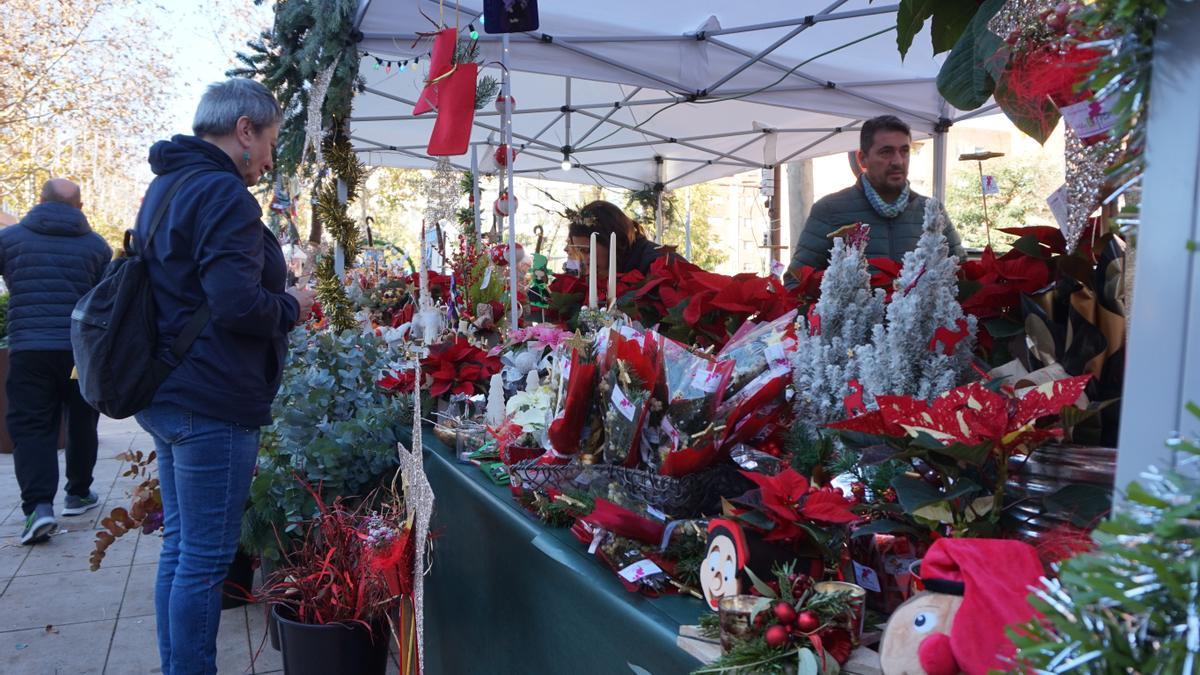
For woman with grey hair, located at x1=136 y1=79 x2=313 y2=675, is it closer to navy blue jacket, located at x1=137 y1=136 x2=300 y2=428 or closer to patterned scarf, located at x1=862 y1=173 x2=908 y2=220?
navy blue jacket, located at x1=137 y1=136 x2=300 y2=428

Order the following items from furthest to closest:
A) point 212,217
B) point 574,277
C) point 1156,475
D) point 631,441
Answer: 1. point 574,277
2. point 212,217
3. point 631,441
4. point 1156,475

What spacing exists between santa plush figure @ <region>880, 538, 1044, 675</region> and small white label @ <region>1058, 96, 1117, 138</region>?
1.18 feet

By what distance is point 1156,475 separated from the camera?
1.47 ft

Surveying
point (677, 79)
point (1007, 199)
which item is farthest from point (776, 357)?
point (1007, 199)

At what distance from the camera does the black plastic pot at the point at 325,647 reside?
2.20 metres

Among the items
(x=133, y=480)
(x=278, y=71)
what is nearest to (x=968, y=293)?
(x=278, y=71)

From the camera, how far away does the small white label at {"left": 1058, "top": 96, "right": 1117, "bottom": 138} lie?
2.18ft

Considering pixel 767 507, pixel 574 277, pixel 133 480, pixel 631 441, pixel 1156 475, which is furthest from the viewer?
pixel 133 480

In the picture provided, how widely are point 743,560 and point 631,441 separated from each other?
41cm

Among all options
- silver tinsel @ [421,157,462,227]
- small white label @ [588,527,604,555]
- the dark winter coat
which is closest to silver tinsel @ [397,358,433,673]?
small white label @ [588,527,604,555]

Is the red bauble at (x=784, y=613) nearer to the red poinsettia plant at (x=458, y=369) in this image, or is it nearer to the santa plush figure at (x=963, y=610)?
the santa plush figure at (x=963, y=610)

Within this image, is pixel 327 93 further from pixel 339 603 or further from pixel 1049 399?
pixel 1049 399

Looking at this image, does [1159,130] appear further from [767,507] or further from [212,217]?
[212,217]

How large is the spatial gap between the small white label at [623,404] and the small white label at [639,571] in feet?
0.81
